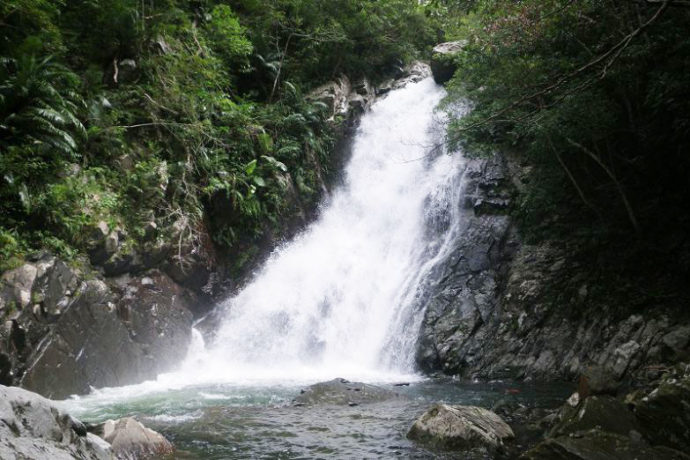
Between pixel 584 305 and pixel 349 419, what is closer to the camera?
pixel 349 419

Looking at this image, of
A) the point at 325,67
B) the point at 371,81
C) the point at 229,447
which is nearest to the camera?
the point at 229,447

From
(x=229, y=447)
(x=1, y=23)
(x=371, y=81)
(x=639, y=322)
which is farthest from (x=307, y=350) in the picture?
(x=371, y=81)

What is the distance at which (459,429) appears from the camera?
17.9 ft

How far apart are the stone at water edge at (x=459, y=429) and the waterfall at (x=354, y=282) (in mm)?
Answer: 4610

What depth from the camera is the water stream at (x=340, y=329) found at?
613cm

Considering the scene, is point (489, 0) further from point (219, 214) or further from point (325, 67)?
point (325, 67)

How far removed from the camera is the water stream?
241 inches

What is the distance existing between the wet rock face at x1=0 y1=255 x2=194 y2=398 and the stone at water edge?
5990 mm

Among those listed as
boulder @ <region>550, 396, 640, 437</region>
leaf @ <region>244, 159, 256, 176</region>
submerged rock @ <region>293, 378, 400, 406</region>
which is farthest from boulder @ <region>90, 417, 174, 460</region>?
leaf @ <region>244, 159, 256, 176</region>

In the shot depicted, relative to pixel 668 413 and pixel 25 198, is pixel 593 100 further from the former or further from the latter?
pixel 25 198

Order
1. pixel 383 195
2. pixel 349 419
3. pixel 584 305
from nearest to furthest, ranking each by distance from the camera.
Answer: pixel 349 419
pixel 584 305
pixel 383 195

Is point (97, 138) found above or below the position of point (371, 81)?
below

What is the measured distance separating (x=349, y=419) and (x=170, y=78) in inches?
391

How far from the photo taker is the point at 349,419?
665 centimetres
